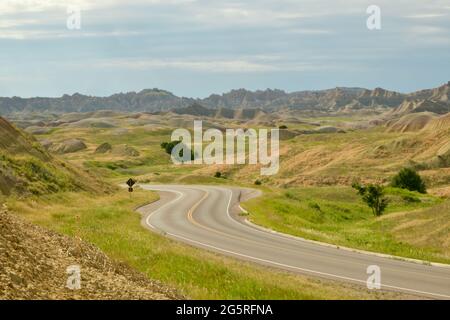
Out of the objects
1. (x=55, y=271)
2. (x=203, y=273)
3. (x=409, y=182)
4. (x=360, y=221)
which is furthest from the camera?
(x=409, y=182)

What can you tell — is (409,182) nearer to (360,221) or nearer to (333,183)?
(333,183)

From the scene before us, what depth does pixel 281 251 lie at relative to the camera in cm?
3306

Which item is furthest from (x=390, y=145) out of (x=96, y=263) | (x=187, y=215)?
(x=96, y=263)

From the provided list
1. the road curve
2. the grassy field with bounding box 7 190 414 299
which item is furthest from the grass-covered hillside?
the grassy field with bounding box 7 190 414 299

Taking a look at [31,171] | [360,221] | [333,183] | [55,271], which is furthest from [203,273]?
[333,183]

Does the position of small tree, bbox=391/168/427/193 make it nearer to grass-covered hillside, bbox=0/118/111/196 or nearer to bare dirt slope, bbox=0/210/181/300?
grass-covered hillside, bbox=0/118/111/196

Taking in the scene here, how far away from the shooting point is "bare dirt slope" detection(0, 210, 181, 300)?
13.9 metres

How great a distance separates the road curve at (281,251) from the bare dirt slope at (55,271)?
10819 mm

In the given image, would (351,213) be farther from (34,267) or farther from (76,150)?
(76,150)

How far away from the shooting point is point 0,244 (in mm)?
15711

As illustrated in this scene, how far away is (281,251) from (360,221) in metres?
36.6

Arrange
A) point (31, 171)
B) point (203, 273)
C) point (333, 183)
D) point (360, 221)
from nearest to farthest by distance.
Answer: point (203, 273), point (31, 171), point (360, 221), point (333, 183)

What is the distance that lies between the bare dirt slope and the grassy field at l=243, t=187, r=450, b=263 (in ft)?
70.5

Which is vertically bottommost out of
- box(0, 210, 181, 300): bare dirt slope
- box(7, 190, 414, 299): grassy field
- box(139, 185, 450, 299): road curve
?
box(139, 185, 450, 299): road curve
